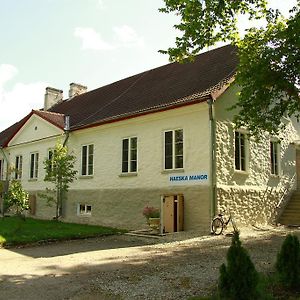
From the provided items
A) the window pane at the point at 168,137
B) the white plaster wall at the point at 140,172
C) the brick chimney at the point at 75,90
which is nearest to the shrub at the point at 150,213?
the white plaster wall at the point at 140,172

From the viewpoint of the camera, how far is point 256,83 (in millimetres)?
10344

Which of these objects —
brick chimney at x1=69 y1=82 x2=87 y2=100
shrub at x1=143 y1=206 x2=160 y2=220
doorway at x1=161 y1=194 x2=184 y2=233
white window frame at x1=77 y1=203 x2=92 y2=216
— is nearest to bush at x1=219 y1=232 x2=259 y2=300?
doorway at x1=161 y1=194 x2=184 y2=233

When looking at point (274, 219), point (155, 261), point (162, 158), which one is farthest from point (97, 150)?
point (155, 261)

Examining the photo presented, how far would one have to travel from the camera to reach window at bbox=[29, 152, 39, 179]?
83.8 ft

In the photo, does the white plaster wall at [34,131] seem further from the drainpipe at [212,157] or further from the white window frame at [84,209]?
the drainpipe at [212,157]

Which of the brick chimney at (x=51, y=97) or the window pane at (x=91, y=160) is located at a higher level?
the brick chimney at (x=51, y=97)

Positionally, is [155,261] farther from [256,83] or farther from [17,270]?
[256,83]

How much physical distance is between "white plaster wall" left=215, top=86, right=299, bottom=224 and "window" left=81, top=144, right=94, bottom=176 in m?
7.70

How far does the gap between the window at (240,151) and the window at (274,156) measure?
8.57 ft

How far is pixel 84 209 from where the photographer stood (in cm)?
2106

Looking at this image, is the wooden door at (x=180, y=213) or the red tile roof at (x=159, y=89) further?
the red tile roof at (x=159, y=89)

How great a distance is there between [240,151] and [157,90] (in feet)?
18.4

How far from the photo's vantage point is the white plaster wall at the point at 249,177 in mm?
15961

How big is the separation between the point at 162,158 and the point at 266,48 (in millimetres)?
7840
